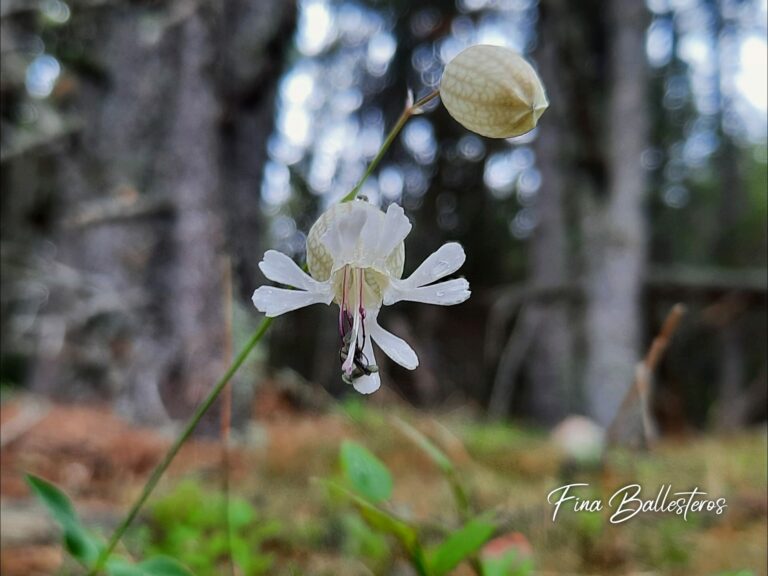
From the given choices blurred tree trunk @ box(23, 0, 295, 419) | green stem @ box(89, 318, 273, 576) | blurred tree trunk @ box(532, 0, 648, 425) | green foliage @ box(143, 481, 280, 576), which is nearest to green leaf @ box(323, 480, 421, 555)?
green stem @ box(89, 318, 273, 576)

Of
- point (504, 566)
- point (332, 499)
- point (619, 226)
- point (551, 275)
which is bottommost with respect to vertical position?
point (551, 275)

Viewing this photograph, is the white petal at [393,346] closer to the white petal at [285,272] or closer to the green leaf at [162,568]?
the white petal at [285,272]

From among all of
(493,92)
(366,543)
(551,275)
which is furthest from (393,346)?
(551,275)

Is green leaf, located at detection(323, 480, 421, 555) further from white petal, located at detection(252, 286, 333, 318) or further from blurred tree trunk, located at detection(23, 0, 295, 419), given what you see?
blurred tree trunk, located at detection(23, 0, 295, 419)

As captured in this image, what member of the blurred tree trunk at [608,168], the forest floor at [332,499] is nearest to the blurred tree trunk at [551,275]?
the blurred tree trunk at [608,168]

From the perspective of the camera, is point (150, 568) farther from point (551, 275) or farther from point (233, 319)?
point (551, 275)
